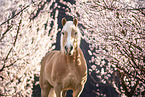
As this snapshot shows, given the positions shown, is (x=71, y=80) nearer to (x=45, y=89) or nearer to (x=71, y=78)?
(x=71, y=78)

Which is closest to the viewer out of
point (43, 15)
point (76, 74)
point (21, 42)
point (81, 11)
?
point (76, 74)

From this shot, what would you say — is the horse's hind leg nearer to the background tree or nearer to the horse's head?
the horse's head

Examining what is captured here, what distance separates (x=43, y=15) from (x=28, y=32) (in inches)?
61.7

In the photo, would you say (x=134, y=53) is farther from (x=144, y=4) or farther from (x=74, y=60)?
(x=74, y=60)

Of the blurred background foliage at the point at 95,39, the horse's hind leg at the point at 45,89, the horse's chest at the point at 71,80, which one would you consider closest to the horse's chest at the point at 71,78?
the horse's chest at the point at 71,80

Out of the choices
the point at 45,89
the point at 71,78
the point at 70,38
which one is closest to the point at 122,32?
the point at 45,89

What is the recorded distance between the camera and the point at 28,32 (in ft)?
23.3

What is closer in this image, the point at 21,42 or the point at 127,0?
the point at 127,0

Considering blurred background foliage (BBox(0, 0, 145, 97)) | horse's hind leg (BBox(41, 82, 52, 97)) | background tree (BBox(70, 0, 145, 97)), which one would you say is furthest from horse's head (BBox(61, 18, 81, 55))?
background tree (BBox(70, 0, 145, 97))

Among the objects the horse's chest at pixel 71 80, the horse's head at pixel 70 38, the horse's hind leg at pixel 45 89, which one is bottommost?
the horse's hind leg at pixel 45 89

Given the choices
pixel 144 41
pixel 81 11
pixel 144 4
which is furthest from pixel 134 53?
pixel 81 11

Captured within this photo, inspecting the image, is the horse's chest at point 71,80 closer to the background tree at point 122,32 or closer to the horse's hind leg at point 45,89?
the horse's hind leg at point 45,89

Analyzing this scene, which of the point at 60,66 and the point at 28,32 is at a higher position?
the point at 28,32

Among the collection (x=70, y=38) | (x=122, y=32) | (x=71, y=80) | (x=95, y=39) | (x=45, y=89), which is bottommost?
(x=45, y=89)
